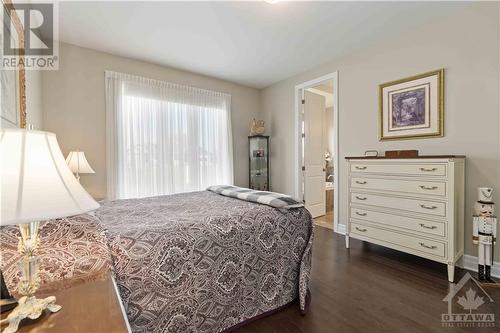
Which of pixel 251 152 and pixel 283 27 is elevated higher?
pixel 283 27

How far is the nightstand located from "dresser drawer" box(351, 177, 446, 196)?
264cm

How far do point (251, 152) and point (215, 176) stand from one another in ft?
3.16

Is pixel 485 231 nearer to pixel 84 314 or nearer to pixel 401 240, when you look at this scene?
pixel 401 240

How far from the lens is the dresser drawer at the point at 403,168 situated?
7.20 feet

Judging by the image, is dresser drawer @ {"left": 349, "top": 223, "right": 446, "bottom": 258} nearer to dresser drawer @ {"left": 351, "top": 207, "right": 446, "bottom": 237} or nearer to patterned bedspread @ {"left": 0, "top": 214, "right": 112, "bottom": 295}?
dresser drawer @ {"left": 351, "top": 207, "right": 446, "bottom": 237}

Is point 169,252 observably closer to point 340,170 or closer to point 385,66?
point 340,170

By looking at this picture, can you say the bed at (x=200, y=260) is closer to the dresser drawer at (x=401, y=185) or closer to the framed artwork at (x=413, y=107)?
the dresser drawer at (x=401, y=185)

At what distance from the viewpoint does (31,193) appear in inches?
22.0

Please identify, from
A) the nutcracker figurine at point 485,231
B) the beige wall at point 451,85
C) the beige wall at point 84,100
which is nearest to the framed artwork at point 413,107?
the beige wall at point 451,85

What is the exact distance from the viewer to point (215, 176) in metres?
4.24

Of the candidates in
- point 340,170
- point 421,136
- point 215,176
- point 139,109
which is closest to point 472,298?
point 421,136

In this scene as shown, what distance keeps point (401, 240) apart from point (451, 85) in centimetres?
175

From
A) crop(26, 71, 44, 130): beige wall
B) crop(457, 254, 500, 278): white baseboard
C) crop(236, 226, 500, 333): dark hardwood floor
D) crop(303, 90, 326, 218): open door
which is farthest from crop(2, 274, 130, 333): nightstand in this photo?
crop(303, 90, 326, 218): open door

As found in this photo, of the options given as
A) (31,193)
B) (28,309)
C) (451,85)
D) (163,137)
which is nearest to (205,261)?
(28,309)
